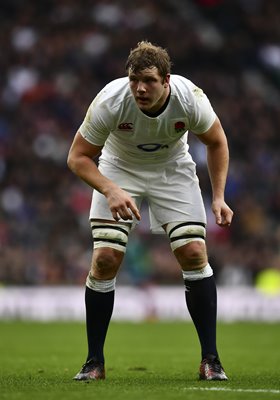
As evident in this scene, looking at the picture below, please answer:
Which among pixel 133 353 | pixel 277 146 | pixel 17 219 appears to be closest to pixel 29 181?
pixel 17 219

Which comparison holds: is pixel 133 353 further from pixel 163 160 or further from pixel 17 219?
pixel 17 219

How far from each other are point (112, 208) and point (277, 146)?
1745 cm

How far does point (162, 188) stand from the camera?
741cm

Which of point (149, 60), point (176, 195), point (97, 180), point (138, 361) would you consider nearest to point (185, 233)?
point (176, 195)

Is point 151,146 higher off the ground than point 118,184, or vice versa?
point 151,146

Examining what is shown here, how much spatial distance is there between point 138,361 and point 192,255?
302 centimetres

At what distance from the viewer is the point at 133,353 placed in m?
11.4

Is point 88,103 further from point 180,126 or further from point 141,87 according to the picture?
point 141,87

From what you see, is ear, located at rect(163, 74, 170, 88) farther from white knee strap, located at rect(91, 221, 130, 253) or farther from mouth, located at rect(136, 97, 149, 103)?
white knee strap, located at rect(91, 221, 130, 253)


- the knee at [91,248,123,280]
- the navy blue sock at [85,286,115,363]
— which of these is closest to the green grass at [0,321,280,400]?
the navy blue sock at [85,286,115,363]

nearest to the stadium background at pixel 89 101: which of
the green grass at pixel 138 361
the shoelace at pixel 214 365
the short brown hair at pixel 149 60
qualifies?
the green grass at pixel 138 361

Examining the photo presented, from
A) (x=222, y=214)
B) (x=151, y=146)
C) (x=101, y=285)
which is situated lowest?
(x=101, y=285)

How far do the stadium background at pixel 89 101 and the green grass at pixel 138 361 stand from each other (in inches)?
105

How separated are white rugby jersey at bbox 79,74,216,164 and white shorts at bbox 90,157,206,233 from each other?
192 mm
